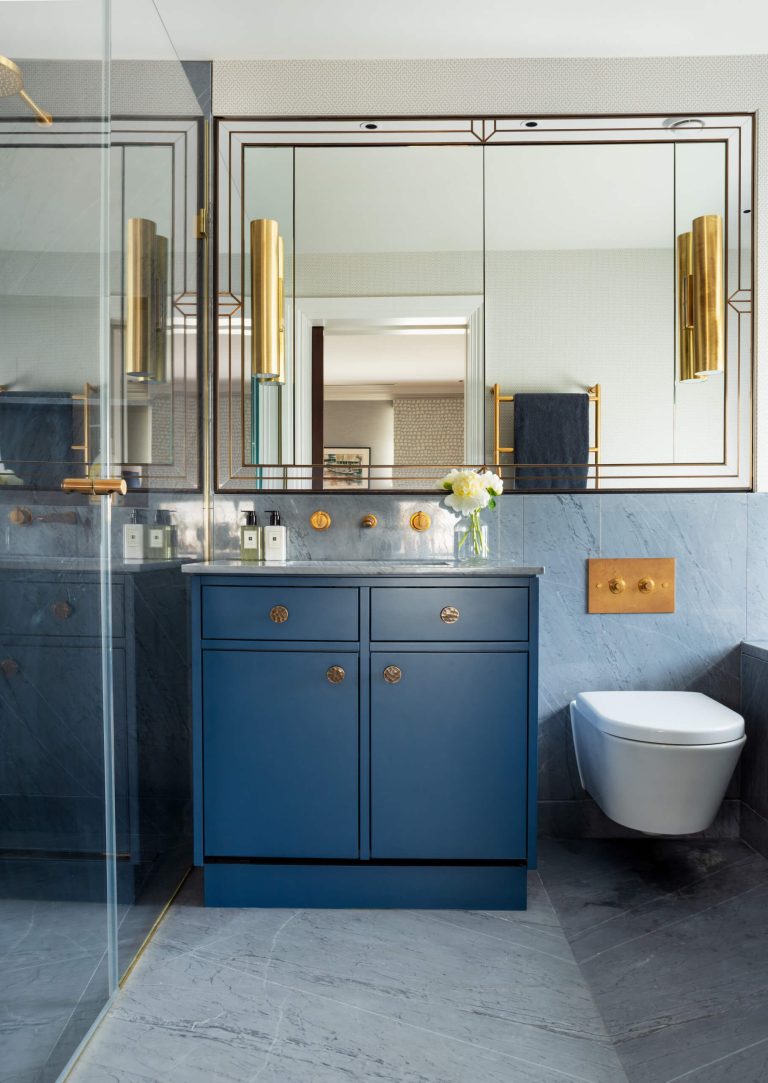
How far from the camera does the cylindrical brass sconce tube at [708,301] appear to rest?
2348 mm

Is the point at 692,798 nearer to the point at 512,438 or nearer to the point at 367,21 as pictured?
the point at 512,438

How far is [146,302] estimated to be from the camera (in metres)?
1.74

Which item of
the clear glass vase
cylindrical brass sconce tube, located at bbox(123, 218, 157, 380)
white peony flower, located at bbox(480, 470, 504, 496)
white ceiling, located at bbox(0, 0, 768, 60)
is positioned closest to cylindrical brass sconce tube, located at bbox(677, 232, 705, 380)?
white ceiling, located at bbox(0, 0, 768, 60)

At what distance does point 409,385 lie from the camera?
7.80 feet

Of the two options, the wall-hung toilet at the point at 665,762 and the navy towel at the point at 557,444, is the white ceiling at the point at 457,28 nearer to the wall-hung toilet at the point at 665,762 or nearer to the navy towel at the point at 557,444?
the navy towel at the point at 557,444

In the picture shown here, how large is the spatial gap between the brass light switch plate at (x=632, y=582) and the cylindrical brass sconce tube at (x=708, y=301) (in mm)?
635

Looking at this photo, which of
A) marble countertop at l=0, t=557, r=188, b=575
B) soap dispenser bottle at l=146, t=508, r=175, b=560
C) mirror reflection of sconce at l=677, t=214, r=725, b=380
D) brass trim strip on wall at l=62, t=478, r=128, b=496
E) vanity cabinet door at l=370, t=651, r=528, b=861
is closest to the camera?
marble countertop at l=0, t=557, r=188, b=575

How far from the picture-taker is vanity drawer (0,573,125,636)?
3.57ft

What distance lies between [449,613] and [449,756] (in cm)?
37

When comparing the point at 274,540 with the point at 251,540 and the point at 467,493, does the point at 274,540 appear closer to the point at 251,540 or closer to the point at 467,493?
the point at 251,540

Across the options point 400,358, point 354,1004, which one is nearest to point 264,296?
point 400,358

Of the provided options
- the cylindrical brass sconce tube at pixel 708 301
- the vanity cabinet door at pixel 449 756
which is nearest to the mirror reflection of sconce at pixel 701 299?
the cylindrical brass sconce tube at pixel 708 301

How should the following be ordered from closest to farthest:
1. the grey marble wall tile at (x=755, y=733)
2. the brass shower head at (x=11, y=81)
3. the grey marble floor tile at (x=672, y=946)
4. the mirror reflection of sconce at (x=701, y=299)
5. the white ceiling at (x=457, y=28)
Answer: the brass shower head at (x=11, y=81) → the grey marble floor tile at (x=672, y=946) → the white ceiling at (x=457, y=28) → the grey marble wall tile at (x=755, y=733) → the mirror reflection of sconce at (x=701, y=299)

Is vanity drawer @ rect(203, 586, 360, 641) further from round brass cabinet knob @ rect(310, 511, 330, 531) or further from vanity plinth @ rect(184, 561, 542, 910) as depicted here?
round brass cabinet knob @ rect(310, 511, 330, 531)
